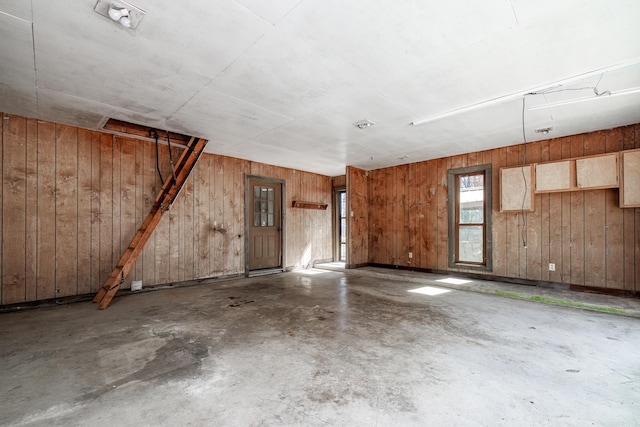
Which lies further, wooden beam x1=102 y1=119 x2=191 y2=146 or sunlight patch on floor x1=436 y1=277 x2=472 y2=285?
sunlight patch on floor x1=436 y1=277 x2=472 y2=285

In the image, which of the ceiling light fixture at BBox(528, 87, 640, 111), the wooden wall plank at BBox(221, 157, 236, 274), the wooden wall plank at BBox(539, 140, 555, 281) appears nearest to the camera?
the ceiling light fixture at BBox(528, 87, 640, 111)

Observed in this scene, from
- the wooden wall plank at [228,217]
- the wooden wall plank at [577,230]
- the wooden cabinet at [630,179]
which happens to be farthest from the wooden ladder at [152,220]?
the wooden cabinet at [630,179]

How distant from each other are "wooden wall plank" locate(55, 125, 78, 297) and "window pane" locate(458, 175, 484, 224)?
711 cm

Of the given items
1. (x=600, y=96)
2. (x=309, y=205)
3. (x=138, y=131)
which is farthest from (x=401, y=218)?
(x=138, y=131)

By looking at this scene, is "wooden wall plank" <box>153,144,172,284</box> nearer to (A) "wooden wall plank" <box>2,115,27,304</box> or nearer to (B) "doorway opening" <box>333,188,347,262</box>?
(A) "wooden wall plank" <box>2,115,27,304</box>

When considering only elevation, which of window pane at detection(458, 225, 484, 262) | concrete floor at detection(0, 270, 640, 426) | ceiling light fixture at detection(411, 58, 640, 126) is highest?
ceiling light fixture at detection(411, 58, 640, 126)

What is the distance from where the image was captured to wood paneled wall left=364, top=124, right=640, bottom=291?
13.8 feet

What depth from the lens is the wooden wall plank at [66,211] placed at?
404 centimetres

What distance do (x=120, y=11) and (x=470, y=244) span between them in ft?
21.2

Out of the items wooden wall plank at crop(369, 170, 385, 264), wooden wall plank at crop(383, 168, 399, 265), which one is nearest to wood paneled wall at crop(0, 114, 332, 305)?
wooden wall plank at crop(369, 170, 385, 264)

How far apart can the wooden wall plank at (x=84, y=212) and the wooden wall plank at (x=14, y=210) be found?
0.58m

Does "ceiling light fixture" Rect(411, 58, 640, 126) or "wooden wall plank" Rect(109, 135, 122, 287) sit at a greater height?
"ceiling light fixture" Rect(411, 58, 640, 126)

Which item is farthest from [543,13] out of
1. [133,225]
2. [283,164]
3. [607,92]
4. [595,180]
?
[133,225]

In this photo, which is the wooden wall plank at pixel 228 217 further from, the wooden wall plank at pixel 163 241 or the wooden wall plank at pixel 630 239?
the wooden wall plank at pixel 630 239
